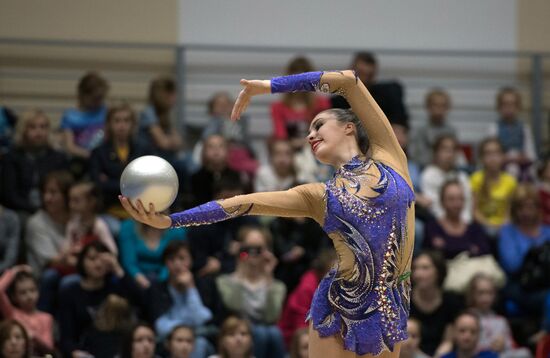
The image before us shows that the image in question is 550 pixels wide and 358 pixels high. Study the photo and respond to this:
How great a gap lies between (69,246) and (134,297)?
0.61m

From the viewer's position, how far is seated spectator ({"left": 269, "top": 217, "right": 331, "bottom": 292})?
819cm

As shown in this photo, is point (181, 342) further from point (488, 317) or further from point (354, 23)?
point (354, 23)

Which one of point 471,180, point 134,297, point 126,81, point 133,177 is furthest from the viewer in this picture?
point 126,81

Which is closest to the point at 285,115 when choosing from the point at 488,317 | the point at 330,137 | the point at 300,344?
the point at 488,317

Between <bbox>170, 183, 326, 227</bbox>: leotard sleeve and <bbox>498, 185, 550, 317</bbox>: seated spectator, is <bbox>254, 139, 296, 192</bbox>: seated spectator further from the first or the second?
<bbox>170, 183, 326, 227</bbox>: leotard sleeve

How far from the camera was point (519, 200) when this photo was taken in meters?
8.48

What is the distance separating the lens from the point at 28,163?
8.27 meters

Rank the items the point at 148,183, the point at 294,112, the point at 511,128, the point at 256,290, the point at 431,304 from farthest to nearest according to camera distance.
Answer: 1. the point at 511,128
2. the point at 294,112
3. the point at 431,304
4. the point at 256,290
5. the point at 148,183

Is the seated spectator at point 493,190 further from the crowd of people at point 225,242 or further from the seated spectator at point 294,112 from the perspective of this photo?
the seated spectator at point 294,112

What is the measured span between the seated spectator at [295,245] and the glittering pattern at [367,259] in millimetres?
3554

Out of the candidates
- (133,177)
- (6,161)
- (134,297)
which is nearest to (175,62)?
(6,161)

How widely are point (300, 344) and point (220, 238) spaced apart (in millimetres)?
1409

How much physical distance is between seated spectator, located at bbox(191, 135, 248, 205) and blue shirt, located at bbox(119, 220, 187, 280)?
0.67 metres

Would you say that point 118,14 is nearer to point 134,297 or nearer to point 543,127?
point 134,297
